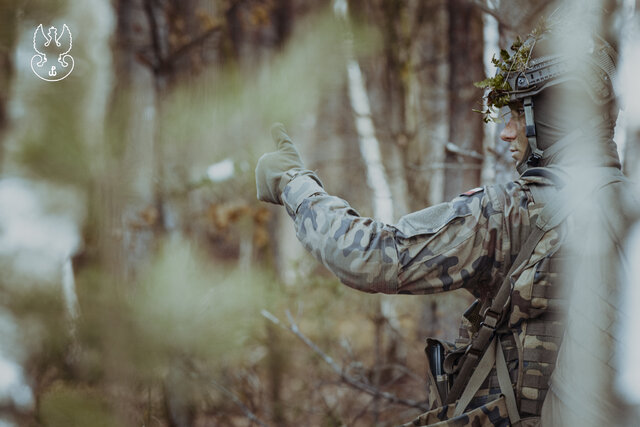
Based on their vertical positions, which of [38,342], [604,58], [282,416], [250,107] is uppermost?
A: [250,107]

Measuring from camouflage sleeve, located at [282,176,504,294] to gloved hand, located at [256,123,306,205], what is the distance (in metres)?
0.18

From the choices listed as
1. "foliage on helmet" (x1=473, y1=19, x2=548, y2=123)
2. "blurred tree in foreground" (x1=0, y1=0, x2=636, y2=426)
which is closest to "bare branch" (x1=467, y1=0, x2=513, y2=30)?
"blurred tree in foreground" (x1=0, y1=0, x2=636, y2=426)

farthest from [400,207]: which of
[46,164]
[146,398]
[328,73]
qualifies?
[46,164]

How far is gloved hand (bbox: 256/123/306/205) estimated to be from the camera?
5.33ft

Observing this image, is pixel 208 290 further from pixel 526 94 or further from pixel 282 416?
pixel 526 94

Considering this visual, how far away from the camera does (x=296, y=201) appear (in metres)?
1.54

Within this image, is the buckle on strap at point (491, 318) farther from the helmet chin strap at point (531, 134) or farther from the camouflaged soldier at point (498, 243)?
the helmet chin strap at point (531, 134)

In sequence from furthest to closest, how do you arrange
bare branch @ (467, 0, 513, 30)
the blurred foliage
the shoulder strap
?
bare branch @ (467, 0, 513, 30), the blurred foliage, the shoulder strap

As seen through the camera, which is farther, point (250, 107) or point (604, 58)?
point (250, 107)

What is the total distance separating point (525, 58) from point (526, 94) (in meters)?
0.12

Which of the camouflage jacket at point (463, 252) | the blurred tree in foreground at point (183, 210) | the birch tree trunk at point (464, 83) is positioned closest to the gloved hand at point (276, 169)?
the camouflage jacket at point (463, 252)

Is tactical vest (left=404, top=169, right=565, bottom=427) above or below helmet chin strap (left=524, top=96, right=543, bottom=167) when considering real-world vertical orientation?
below

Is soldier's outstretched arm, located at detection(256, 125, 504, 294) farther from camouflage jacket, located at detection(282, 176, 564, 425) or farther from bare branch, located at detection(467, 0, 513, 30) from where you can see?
bare branch, located at detection(467, 0, 513, 30)

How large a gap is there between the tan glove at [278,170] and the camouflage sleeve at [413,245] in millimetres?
166
